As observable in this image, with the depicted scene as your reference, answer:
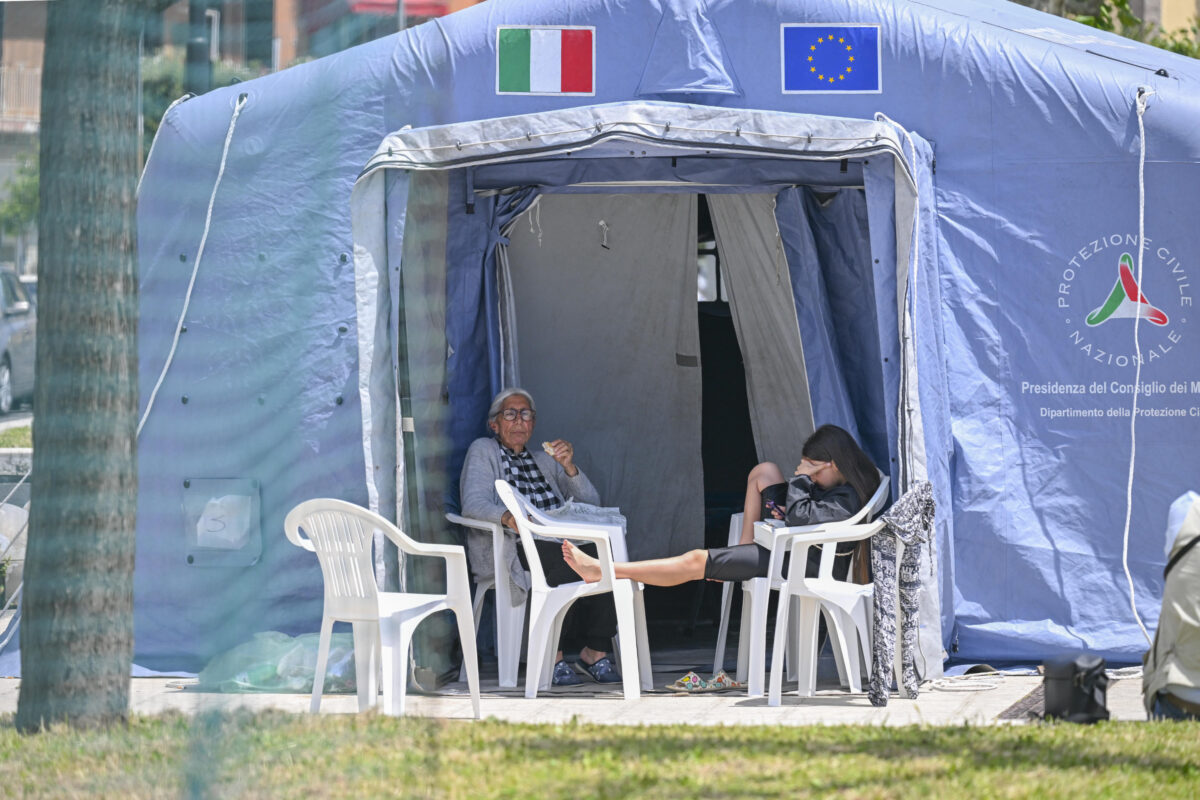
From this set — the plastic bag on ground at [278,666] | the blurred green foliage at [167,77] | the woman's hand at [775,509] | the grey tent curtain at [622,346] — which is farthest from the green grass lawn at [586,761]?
the grey tent curtain at [622,346]

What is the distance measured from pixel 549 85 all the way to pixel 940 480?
200 cm

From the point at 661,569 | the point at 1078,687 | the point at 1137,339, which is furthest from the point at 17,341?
the point at 1137,339

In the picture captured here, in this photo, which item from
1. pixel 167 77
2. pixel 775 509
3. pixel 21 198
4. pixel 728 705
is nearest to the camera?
pixel 21 198

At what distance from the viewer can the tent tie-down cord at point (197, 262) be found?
4.88m

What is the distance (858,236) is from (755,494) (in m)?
1.14

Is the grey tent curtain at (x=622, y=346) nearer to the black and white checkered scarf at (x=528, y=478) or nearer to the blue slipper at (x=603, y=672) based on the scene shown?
the black and white checkered scarf at (x=528, y=478)

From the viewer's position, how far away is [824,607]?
17.4 ft

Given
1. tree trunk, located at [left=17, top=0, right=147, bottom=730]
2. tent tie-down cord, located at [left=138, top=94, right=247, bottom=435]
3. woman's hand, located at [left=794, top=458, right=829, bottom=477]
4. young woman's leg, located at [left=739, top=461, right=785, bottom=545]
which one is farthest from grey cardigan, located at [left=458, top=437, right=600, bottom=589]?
tree trunk, located at [left=17, top=0, right=147, bottom=730]

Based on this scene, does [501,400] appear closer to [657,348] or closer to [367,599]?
[657,348]

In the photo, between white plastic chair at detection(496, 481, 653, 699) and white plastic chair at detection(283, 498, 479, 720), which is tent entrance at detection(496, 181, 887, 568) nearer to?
A: white plastic chair at detection(496, 481, 653, 699)

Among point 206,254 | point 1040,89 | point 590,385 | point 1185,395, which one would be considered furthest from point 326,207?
point 1185,395

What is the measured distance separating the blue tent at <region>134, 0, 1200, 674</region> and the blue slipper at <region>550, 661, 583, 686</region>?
712 mm

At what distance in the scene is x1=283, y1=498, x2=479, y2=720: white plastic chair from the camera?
4.85m

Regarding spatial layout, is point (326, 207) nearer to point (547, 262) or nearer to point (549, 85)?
point (549, 85)
